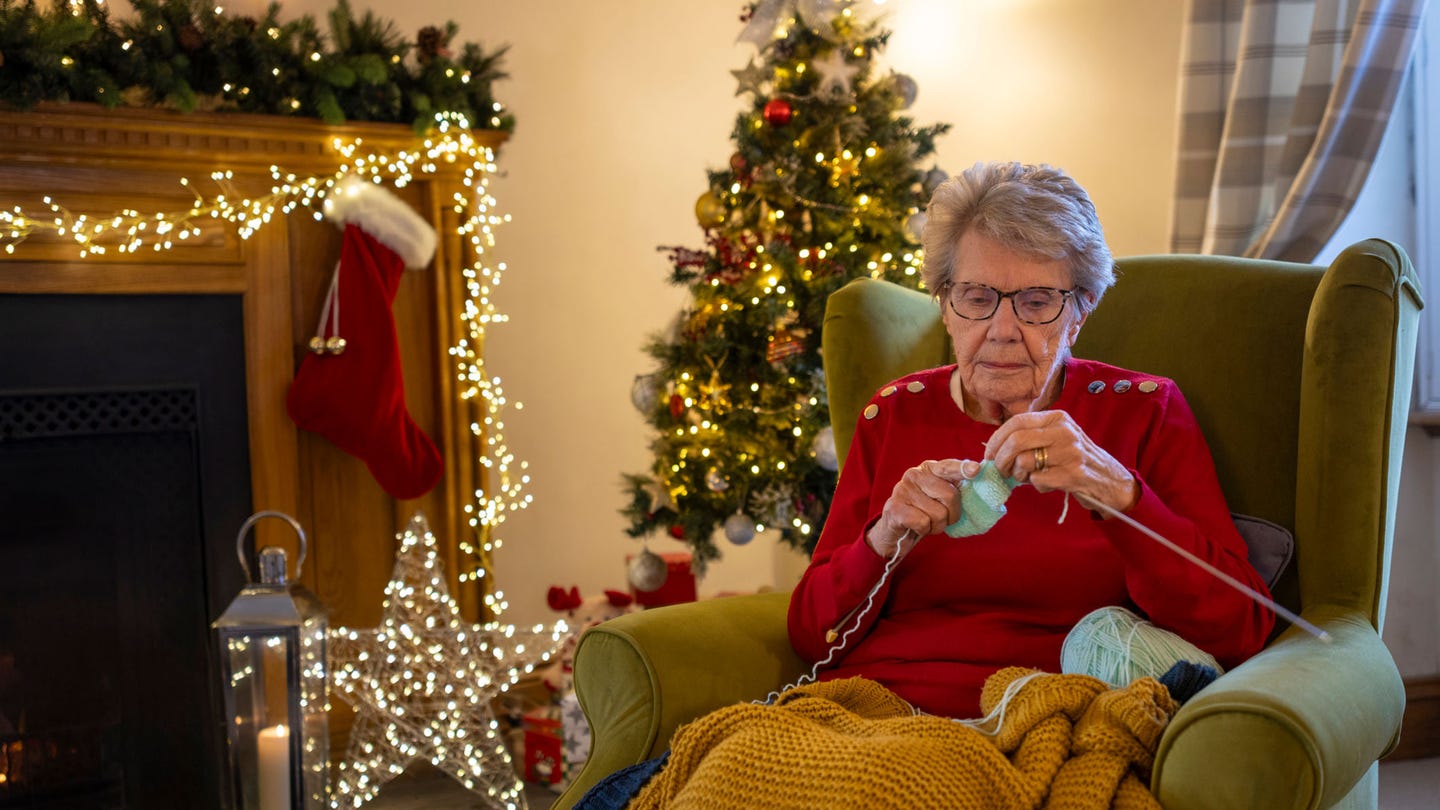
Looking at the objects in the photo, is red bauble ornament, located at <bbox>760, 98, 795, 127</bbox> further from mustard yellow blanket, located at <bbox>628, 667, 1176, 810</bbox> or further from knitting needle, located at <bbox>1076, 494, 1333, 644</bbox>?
mustard yellow blanket, located at <bbox>628, 667, 1176, 810</bbox>

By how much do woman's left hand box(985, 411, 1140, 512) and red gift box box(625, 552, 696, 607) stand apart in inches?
72.6

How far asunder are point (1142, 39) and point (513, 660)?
6.81ft

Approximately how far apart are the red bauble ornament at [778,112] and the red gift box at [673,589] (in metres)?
1.11

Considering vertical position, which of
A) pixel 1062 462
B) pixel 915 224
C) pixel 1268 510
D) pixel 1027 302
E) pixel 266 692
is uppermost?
pixel 915 224

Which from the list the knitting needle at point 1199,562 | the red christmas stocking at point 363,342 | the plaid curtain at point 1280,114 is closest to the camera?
the knitting needle at point 1199,562

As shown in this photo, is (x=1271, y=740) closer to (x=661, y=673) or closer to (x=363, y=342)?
(x=661, y=673)

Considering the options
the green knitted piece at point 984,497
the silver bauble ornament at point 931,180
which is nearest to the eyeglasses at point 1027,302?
the green knitted piece at point 984,497

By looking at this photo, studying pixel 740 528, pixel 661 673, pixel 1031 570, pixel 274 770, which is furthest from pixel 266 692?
pixel 1031 570

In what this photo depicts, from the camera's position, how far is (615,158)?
376 centimetres

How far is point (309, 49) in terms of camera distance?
276 cm

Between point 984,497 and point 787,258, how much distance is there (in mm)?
1315

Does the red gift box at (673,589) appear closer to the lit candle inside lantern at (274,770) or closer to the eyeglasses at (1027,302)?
the lit candle inside lantern at (274,770)

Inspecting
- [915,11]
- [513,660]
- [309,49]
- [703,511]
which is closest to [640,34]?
[915,11]

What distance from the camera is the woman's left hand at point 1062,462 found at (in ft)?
4.50
